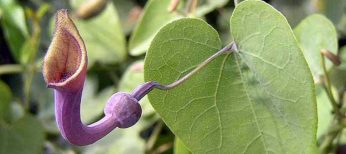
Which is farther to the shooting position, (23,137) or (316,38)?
(23,137)

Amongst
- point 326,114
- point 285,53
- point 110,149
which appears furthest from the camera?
point 110,149

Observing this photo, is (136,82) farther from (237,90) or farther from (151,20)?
(237,90)

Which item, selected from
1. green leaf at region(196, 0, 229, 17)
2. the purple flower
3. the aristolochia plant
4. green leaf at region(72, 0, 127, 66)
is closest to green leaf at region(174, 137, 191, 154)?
the aristolochia plant

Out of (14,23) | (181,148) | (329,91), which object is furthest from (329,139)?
(14,23)

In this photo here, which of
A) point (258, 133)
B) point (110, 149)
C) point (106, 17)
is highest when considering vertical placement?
point (258, 133)

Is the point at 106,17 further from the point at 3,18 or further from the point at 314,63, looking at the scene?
the point at 314,63

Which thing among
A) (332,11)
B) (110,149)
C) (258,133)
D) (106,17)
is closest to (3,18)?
(106,17)

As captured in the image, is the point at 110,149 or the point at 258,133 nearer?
the point at 258,133
